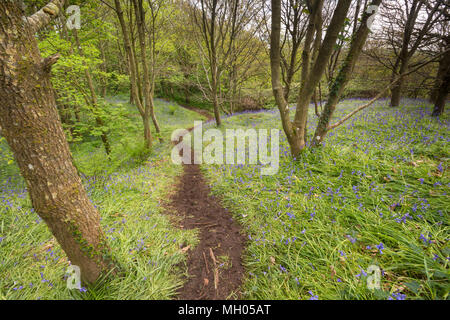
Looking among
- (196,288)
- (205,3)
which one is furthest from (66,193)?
(205,3)

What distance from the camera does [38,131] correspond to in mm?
1368

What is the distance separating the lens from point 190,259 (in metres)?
2.70

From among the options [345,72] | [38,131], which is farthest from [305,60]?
[38,131]

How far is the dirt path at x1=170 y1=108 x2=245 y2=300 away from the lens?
88.3 inches

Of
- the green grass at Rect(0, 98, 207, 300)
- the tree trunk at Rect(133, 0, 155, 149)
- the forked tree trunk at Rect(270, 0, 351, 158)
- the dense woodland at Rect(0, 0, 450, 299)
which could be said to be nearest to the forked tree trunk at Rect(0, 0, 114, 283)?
the dense woodland at Rect(0, 0, 450, 299)

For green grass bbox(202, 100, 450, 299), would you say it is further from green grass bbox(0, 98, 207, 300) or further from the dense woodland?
green grass bbox(0, 98, 207, 300)

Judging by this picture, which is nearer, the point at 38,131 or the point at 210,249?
the point at 38,131

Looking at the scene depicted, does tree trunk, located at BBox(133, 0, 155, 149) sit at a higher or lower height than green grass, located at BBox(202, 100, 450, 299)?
higher

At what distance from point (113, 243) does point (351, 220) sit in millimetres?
3798

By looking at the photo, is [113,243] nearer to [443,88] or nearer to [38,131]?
[38,131]

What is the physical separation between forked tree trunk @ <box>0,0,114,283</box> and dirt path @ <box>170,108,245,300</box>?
4.92 ft

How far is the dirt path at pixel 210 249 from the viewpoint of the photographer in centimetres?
224

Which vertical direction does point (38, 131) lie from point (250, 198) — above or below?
above

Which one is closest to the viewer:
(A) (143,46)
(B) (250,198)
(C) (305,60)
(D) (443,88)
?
(B) (250,198)
